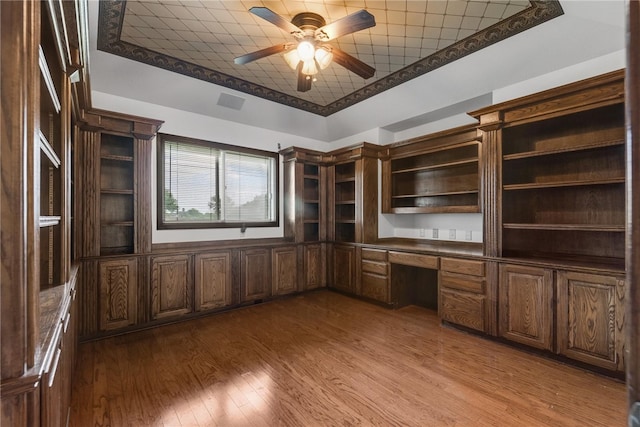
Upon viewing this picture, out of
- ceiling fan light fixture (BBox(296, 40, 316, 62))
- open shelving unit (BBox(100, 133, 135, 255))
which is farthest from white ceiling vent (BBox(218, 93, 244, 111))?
ceiling fan light fixture (BBox(296, 40, 316, 62))

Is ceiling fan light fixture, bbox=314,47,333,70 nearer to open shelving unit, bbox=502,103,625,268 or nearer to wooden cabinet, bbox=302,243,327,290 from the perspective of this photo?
open shelving unit, bbox=502,103,625,268

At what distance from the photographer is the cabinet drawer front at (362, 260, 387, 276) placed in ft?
13.3

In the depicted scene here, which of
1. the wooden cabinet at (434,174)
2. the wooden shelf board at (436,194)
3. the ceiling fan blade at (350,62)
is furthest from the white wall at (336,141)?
the ceiling fan blade at (350,62)

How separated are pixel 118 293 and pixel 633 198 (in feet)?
12.5

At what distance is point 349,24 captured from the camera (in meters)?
2.13

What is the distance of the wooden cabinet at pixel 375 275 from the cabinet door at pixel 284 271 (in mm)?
1042

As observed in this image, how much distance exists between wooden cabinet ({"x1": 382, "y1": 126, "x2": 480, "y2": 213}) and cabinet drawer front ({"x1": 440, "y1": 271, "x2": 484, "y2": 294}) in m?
0.83

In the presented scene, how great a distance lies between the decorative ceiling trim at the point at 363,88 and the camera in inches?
97.0

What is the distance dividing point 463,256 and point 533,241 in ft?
2.47

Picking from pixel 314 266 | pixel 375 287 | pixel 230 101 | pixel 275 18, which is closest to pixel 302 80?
pixel 275 18

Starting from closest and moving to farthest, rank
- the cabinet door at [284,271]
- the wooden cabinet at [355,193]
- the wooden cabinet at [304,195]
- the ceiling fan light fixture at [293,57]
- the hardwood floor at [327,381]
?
the hardwood floor at [327,381], the ceiling fan light fixture at [293,57], the cabinet door at [284,271], the wooden cabinet at [355,193], the wooden cabinet at [304,195]

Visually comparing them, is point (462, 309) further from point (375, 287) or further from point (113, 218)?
point (113, 218)

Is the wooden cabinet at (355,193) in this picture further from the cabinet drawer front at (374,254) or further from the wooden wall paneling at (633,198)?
the wooden wall paneling at (633,198)

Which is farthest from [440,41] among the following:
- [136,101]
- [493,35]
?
[136,101]
